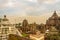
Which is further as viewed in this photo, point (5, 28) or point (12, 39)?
point (5, 28)

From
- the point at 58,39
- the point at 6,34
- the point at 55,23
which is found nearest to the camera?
the point at 58,39

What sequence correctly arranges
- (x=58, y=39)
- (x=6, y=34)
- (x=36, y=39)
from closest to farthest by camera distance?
(x=58, y=39), (x=6, y=34), (x=36, y=39)

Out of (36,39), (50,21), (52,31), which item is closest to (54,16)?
(50,21)

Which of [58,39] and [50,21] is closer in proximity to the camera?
[58,39]

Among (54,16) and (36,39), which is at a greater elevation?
(54,16)

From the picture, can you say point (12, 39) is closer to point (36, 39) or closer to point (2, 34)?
point (2, 34)

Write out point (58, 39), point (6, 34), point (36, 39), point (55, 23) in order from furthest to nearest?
point (55, 23)
point (36, 39)
point (6, 34)
point (58, 39)

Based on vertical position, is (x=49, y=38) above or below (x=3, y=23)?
below

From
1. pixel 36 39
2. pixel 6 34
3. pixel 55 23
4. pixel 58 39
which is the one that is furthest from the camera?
pixel 55 23

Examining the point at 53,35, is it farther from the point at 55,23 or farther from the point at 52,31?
the point at 55,23

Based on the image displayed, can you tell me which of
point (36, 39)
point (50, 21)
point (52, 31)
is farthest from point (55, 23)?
point (52, 31)
